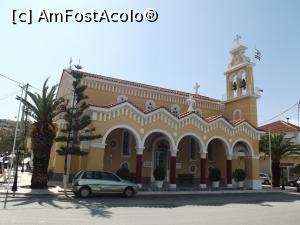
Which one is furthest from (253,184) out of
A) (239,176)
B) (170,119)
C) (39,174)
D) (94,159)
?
(39,174)

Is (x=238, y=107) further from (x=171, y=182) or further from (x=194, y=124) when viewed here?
(x=171, y=182)

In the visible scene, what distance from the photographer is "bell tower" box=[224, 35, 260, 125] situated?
106ft

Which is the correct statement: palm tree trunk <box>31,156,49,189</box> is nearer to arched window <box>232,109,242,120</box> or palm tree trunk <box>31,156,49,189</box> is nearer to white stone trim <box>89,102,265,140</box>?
white stone trim <box>89,102,265,140</box>

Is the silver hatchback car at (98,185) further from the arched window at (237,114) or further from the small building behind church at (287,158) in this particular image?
the small building behind church at (287,158)

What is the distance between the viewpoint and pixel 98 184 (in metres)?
17.8

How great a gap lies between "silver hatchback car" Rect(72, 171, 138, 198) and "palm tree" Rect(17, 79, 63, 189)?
3.71 metres

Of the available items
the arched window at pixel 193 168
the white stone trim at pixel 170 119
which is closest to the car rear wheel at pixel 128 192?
the white stone trim at pixel 170 119

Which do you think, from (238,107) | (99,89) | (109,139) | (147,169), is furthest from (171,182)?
(238,107)

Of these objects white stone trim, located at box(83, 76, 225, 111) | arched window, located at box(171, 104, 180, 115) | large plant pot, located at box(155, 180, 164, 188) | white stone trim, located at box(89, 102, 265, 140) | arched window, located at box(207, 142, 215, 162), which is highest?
white stone trim, located at box(83, 76, 225, 111)

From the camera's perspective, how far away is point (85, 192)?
57.3 ft

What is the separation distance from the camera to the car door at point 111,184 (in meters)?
18.0

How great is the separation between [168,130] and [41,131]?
386 inches

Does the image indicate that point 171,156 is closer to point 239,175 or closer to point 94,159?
point 94,159

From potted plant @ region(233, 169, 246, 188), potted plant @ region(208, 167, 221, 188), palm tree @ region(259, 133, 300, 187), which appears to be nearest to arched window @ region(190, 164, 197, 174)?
potted plant @ region(208, 167, 221, 188)
